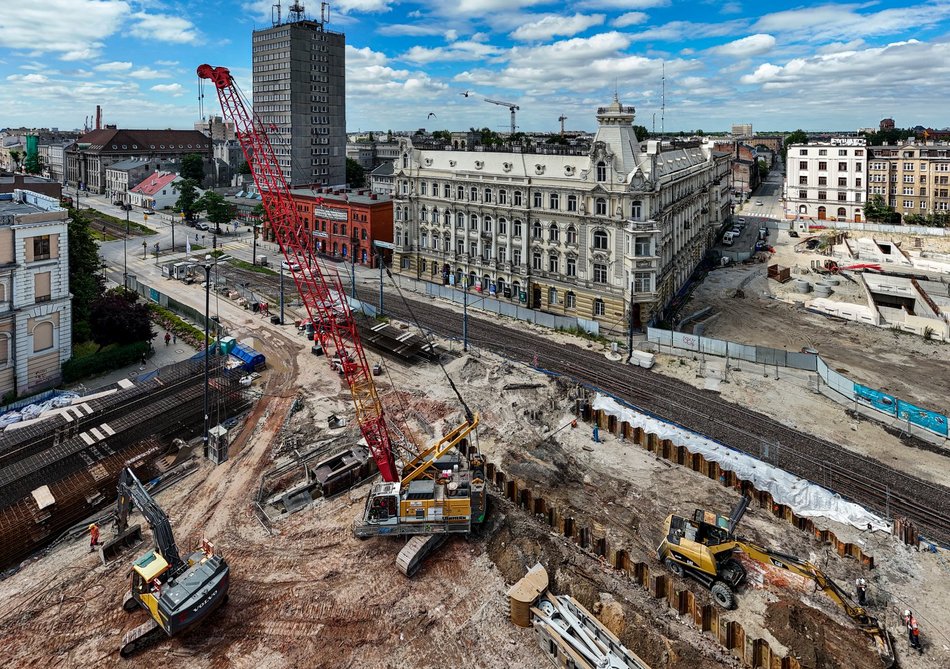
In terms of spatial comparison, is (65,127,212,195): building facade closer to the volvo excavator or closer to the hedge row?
the hedge row

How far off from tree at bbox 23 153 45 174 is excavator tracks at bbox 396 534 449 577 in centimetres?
19674

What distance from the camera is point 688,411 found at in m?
44.1

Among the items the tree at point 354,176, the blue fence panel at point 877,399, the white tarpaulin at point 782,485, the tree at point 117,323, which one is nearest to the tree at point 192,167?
the tree at point 354,176

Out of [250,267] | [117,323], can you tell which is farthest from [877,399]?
[250,267]

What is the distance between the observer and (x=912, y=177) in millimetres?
121812

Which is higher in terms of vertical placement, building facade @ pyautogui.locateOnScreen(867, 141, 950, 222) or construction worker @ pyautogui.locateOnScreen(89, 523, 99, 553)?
building facade @ pyautogui.locateOnScreen(867, 141, 950, 222)

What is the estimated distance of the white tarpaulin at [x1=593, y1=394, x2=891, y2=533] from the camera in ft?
103

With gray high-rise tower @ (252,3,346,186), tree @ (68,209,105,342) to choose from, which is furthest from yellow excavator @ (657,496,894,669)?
gray high-rise tower @ (252,3,346,186)

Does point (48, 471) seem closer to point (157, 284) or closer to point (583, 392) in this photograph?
point (583, 392)

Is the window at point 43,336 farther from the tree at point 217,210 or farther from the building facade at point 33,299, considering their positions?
the tree at point 217,210

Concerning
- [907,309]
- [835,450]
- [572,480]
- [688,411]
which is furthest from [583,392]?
[907,309]

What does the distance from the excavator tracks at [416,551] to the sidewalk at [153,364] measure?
3153 cm

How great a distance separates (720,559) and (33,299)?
51.9 m

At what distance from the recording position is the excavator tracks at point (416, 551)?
91.9 ft
